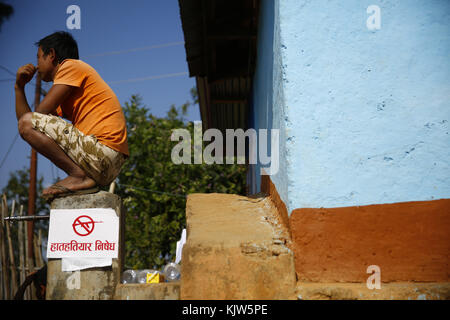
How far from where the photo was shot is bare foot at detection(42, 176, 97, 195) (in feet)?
7.82

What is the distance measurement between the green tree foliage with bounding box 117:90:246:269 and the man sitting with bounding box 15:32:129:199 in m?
7.38

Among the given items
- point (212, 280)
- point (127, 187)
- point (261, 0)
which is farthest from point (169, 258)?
point (212, 280)

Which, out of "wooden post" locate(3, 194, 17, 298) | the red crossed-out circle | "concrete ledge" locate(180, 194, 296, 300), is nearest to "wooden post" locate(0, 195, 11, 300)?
"wooden post" locate(3, 194, 17, 298)

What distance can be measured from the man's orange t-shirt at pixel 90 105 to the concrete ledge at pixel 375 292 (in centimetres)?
150

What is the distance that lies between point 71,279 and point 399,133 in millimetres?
2061

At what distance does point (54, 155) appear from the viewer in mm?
2430

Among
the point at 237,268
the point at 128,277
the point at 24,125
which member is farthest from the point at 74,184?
the point at 237,268

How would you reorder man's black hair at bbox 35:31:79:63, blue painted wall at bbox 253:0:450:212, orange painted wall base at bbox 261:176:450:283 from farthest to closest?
man's black hair at bbox 35:31:79:63 → blue painted wall at bbox 253:0:450:212 → orange painted wall base at bbox 261:176:450:283

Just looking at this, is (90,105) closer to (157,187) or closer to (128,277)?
(128,277)

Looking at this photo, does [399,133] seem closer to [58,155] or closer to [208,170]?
[58,155]

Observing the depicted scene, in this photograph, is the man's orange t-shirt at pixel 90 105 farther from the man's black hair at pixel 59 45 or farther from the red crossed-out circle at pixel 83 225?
the red crossed-out circle at pixel 83 225

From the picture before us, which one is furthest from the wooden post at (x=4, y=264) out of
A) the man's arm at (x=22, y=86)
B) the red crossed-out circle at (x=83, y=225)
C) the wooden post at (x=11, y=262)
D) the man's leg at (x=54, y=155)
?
the red crossed-out circle at (x=83, y=225)

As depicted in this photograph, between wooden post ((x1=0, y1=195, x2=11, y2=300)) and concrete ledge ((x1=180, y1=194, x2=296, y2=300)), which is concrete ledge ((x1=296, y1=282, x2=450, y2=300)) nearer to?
concrete ledge ((x1=180, y1=194, x2=296, y2=300))
